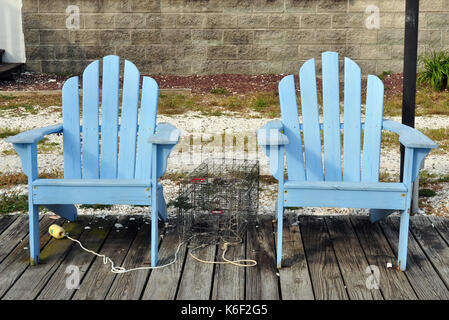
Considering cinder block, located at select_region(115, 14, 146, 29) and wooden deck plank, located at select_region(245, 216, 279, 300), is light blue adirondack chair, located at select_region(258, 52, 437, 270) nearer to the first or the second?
wooden deck plank, located at select_region(245, 216, 279, 300)

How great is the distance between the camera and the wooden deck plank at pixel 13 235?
307 cm

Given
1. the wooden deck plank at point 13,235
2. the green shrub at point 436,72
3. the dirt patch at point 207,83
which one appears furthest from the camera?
the dirt patch at point 207,83

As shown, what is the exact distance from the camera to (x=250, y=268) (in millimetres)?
2857

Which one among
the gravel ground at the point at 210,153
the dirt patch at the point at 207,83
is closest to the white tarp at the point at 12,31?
the dirt patch at the point at 207,83

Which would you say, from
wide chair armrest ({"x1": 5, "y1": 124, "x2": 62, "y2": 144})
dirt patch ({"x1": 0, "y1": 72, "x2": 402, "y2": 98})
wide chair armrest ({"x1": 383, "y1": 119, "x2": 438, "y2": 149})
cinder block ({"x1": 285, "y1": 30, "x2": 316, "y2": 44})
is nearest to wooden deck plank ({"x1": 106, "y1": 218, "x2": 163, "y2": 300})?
wide chair armrest ({"x1": 5, "y1": 124, "x2": 62, "y2": 144})

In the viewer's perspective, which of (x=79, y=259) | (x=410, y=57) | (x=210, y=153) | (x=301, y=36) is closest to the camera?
(x=79, y=259)

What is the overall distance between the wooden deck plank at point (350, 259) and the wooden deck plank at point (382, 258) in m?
0.03

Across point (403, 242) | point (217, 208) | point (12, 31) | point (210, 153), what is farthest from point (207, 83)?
point (403, 242)

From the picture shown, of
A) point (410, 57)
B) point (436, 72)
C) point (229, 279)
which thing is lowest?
point (229, 279)

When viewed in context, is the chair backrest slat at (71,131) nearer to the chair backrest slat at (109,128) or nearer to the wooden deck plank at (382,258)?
the chair backrest slat at (109,128)

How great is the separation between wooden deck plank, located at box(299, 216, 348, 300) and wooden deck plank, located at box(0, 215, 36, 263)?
1.47 metres

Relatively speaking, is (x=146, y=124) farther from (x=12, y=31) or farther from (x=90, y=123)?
(x=12, y=31)

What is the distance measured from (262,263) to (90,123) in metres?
1.18
